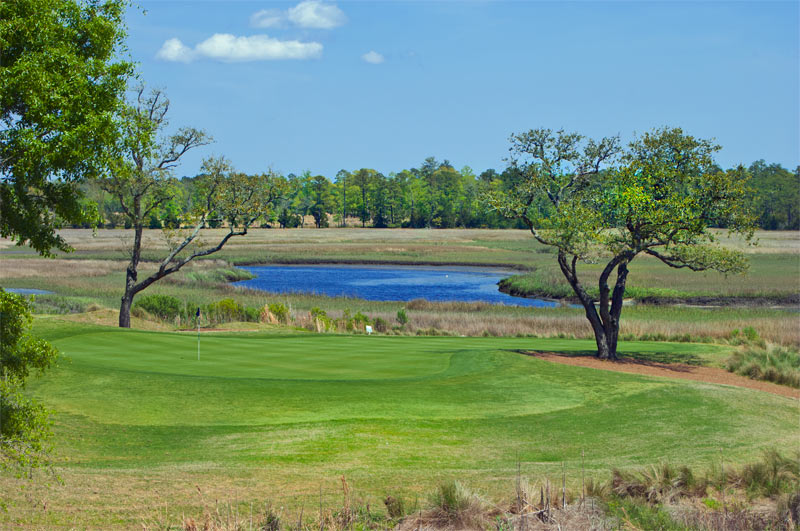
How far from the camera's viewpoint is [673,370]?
2162 cm

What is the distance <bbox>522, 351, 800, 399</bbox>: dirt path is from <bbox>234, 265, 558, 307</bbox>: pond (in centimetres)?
2884

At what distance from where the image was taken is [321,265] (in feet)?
279

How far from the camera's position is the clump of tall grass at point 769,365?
20.2 m

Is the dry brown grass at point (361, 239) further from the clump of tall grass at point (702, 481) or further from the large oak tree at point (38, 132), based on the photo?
the large oak tree at point (38, 132)

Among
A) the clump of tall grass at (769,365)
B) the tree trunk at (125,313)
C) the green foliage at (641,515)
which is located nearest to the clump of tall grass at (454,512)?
the green foliage at (641,515)

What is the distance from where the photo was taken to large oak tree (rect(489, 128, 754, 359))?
2138 centimetres

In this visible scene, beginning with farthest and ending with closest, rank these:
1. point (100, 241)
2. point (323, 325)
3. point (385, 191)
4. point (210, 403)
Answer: point (385, 191)
point (100, 241)
point (323, 325)
point (210, 403)

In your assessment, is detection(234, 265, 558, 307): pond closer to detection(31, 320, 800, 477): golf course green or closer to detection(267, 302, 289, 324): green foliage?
detection(267, 302, 289, 324): green foliage

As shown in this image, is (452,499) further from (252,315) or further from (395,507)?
(252,315)

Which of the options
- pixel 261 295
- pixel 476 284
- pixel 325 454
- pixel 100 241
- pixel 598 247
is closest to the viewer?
pixel 325 454

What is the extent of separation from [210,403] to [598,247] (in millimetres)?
13076

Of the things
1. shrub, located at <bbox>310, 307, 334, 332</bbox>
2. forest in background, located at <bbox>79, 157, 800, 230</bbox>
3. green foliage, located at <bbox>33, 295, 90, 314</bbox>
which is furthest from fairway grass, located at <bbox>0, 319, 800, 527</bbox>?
forest in background, located at <bbox>79, 157, 800, 230</bbox>

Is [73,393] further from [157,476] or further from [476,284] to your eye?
[476,284]

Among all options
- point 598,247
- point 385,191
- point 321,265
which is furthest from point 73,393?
point 385,191
